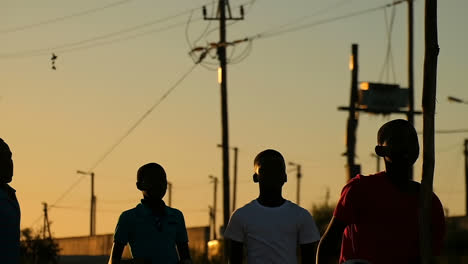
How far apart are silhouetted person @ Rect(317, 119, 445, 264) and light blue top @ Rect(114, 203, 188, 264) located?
459 cm

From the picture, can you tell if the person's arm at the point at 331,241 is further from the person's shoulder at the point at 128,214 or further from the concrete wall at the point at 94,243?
the concrete wall at the point at 94,243

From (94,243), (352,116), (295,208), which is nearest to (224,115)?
(352,116)

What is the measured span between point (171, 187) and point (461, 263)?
160ft

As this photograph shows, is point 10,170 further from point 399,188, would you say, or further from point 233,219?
point 399,188

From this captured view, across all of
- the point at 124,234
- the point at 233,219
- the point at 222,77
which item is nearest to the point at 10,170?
the point at 233,219

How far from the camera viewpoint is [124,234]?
44.0 feet

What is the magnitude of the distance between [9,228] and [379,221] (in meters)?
2.81

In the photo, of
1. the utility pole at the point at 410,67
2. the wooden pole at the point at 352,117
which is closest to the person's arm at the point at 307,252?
the wooden pole at the point at 352,117

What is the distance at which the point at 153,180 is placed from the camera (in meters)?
13.3

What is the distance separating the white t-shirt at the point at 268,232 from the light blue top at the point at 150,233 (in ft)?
8.00

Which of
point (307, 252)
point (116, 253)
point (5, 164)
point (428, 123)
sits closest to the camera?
point (428, 123)

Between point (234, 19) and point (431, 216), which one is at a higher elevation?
point (234, 19)

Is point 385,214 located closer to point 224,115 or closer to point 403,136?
point 403,136

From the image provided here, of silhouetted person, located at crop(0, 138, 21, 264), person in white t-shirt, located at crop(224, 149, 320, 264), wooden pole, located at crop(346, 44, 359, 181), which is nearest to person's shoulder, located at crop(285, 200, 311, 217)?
person in white t-shirt, located at crop(224, 149, 320, 264)
